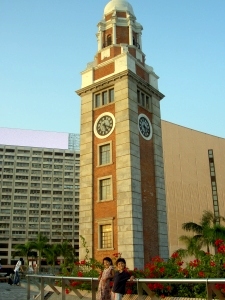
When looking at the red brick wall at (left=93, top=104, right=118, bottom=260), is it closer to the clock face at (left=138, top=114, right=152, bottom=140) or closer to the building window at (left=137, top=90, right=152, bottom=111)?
the clock face at (left=138, top=114, right=152, bottom=140)

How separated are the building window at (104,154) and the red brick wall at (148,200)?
236 centimetres

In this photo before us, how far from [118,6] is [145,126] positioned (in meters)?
11.9

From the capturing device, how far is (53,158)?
109 m

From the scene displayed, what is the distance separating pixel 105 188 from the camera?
2500 cm

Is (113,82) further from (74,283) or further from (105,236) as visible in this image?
(74,283)

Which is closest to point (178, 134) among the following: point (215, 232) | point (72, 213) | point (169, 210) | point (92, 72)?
point (169, 210)

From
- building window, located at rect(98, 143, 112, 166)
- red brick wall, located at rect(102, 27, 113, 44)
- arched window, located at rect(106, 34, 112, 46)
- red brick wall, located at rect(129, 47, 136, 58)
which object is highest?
red brick wall, located at rect(102, 27, 113, 44)

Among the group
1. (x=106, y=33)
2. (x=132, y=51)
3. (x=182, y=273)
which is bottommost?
(x=182, y=273)

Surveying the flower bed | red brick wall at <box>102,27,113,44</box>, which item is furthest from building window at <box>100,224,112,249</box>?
red brick wall at <box>102,27,113,44</box>

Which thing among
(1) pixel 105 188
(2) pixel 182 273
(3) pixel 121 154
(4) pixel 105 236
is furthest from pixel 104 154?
(2) pixel 182 273

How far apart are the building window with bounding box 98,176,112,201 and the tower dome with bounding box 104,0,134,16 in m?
15.8

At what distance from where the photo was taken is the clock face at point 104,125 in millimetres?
26058

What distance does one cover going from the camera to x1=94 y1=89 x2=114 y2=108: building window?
2713 centimetres

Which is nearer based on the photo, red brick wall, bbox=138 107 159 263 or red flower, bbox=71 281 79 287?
red flower, bbox=71 281 79 287
